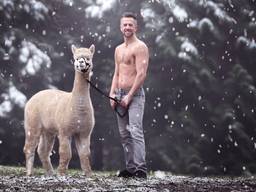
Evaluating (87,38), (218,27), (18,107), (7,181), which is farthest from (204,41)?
(7,181)

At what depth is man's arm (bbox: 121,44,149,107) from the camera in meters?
7.95

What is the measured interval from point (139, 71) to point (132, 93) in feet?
0.96

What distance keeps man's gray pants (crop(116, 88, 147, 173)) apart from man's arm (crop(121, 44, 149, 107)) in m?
0.11

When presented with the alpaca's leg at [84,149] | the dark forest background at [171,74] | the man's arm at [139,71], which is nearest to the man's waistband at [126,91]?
the man's arm at [139,71]

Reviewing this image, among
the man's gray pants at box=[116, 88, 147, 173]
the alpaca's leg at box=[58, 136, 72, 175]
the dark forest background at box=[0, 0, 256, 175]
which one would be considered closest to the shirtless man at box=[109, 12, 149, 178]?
the man's gray pants at box=[116, 88, 147, 173]

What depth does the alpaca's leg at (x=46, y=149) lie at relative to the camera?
8.84m

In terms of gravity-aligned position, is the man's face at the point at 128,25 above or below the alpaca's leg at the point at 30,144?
above

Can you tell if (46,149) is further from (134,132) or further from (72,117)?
(134,132)

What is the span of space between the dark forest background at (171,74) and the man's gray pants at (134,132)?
585 cm

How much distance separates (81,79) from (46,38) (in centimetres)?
707

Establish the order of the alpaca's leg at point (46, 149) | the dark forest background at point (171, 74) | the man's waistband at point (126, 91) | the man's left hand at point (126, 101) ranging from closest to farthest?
the man's left hand at point (126, 101) → the man's waistband at point (126, 91) → the alpaca's leg at point (46, 149) → the dark forest background at point (171, 74)

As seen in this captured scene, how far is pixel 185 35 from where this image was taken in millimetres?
14383

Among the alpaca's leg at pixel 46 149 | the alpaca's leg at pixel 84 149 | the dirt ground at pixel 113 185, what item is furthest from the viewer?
the alpaca's leg at pixel 46 149

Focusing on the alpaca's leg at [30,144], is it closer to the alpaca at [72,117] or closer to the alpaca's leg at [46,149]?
the alpaca at [72,117]
